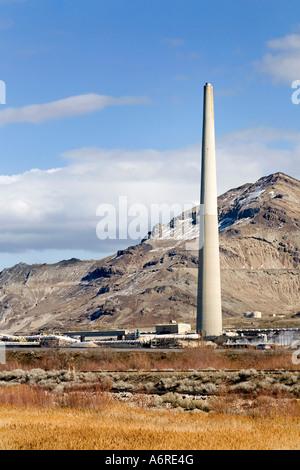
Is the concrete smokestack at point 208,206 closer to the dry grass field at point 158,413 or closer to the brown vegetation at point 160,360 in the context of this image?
the brown vegetation at point 160,360

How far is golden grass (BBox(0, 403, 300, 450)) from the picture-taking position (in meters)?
17.5

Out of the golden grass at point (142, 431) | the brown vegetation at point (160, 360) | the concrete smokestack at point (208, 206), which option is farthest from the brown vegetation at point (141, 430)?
the concrete smokestack at point (208, 206)

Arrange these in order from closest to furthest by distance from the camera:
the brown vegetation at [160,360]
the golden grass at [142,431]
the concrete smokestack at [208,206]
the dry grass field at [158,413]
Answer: the golden grass at [142,431] → the dry grass field at [158,413] → the brown vegetation at [160,360] → the concrete smokestack at [208,206]

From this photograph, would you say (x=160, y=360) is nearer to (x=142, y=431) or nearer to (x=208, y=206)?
(x=208, y=206)

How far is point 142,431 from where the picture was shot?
1934 centimetres

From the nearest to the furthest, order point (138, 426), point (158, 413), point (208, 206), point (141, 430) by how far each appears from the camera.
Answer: point (141, 430), point (138, 426), point (158, 413), point (208, 206)

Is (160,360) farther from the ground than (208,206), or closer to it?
closer to it

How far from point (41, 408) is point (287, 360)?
26721 mm

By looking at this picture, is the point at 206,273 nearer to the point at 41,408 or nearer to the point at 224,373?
the point at 224,373

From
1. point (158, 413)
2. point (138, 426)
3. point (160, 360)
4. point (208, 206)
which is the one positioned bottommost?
point (158, 413)

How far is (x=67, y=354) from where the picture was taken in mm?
60156

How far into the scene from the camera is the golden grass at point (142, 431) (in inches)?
688

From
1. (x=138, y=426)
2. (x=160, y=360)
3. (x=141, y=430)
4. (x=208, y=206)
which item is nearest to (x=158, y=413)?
(x=138, y=426)
